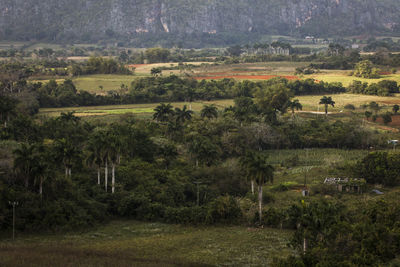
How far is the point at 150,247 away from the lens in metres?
51.2

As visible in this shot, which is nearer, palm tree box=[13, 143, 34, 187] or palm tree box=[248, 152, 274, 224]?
palm tree box=[13, 143, 34, 187]

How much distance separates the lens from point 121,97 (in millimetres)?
135750

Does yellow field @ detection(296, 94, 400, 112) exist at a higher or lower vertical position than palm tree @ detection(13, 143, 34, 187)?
lower

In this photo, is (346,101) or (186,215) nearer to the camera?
(186,215)

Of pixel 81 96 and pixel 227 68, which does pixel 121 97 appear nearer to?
pixel 81 96

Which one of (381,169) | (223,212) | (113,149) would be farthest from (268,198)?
(113,149)

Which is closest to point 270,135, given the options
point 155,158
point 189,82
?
point 155,158

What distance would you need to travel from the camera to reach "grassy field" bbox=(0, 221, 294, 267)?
45.7 m

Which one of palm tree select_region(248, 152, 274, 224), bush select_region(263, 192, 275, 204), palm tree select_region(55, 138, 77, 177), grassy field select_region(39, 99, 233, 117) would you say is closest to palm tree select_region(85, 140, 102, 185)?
palm tree select_region(55, 138, 77, 177)

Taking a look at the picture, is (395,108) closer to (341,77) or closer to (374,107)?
(374,107)

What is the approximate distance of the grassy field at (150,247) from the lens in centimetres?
4572

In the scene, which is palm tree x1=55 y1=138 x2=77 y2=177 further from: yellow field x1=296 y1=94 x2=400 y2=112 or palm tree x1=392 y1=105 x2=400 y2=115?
palm tree x1=392 y1=105 x2=400 y2=115

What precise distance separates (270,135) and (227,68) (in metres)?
104

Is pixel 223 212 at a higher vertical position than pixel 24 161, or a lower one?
lower
